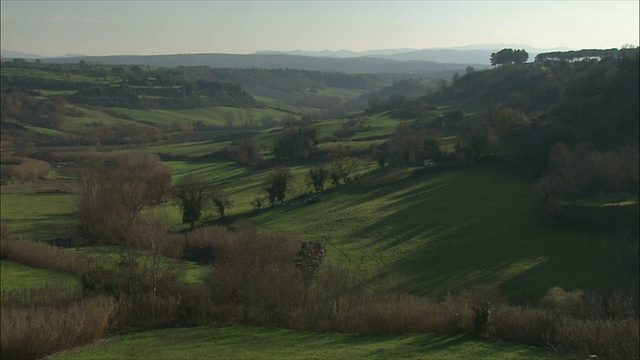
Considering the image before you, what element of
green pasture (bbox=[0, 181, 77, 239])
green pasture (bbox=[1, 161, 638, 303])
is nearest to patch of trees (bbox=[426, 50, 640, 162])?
green pasture (bbox=[1, 161, 638, 303])

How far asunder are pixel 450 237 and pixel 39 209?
165ft

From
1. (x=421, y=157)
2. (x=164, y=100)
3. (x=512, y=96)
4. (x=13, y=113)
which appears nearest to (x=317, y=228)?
(x=421, y=157)

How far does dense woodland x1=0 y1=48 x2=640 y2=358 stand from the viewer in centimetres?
1945

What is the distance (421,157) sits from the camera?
68.0 metres

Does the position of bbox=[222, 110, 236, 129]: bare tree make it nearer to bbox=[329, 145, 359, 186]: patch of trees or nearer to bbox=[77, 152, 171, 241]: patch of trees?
bbox=[329, 145, 359, 186]: patch of trees

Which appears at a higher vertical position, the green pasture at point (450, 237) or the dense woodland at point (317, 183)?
the dense woodland at point (317, 183)

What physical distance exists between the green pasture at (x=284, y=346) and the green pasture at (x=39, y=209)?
36125 millimetres

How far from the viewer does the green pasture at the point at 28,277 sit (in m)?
27.5

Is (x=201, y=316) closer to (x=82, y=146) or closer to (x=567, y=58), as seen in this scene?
(x=82, y=146)

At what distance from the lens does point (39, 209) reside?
61812 mm

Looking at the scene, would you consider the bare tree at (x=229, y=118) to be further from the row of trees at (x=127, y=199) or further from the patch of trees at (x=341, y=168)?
the row of trees at (x=127, y=199)

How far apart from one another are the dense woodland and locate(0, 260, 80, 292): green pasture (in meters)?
1.23

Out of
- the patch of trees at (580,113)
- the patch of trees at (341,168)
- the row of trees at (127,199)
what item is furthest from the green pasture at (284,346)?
the patch of trees at (341,168)

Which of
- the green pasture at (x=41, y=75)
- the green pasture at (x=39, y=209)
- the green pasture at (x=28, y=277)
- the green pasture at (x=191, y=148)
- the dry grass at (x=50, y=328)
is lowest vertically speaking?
the green pasture at (x=39, y=209)
